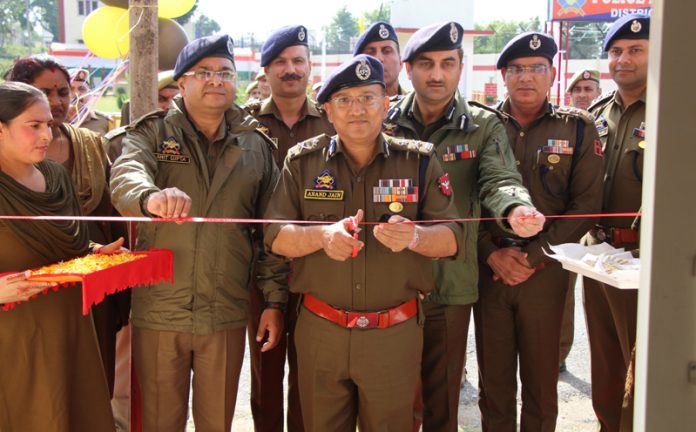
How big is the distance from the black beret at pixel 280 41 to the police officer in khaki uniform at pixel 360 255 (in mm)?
1323

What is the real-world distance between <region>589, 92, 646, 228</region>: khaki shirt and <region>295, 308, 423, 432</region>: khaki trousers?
1.73m

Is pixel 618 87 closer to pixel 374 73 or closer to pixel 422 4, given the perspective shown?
pixel 374 73

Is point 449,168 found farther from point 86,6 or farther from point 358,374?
point 86,6

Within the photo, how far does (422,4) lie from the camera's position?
35.7 meters

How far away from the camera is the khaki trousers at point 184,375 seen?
359 cm

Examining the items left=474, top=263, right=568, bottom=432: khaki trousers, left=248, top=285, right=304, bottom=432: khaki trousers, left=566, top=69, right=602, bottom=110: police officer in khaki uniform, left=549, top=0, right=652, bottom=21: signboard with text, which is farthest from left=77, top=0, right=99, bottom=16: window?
left=474, top=263, right=568, bottom=432: khaki trousers

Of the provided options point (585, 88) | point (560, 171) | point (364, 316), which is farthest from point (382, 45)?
point (585, 88)

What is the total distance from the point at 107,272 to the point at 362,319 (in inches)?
47.7

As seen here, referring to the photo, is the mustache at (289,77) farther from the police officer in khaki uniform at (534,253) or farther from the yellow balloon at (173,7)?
the yellow balloon at (173,7)

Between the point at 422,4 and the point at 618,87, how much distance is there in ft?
108

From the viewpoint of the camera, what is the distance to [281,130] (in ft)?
14.8

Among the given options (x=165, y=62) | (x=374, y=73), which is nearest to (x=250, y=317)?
(x=374, y=73)

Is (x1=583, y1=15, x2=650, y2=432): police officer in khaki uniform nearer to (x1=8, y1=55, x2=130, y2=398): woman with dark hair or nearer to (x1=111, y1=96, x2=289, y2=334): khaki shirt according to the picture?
(x1=111, y1=96, x2=289, y2=334): khaki shirt

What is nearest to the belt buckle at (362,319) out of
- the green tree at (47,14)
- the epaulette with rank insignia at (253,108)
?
the epaulette with rank insignia at (253,108)
